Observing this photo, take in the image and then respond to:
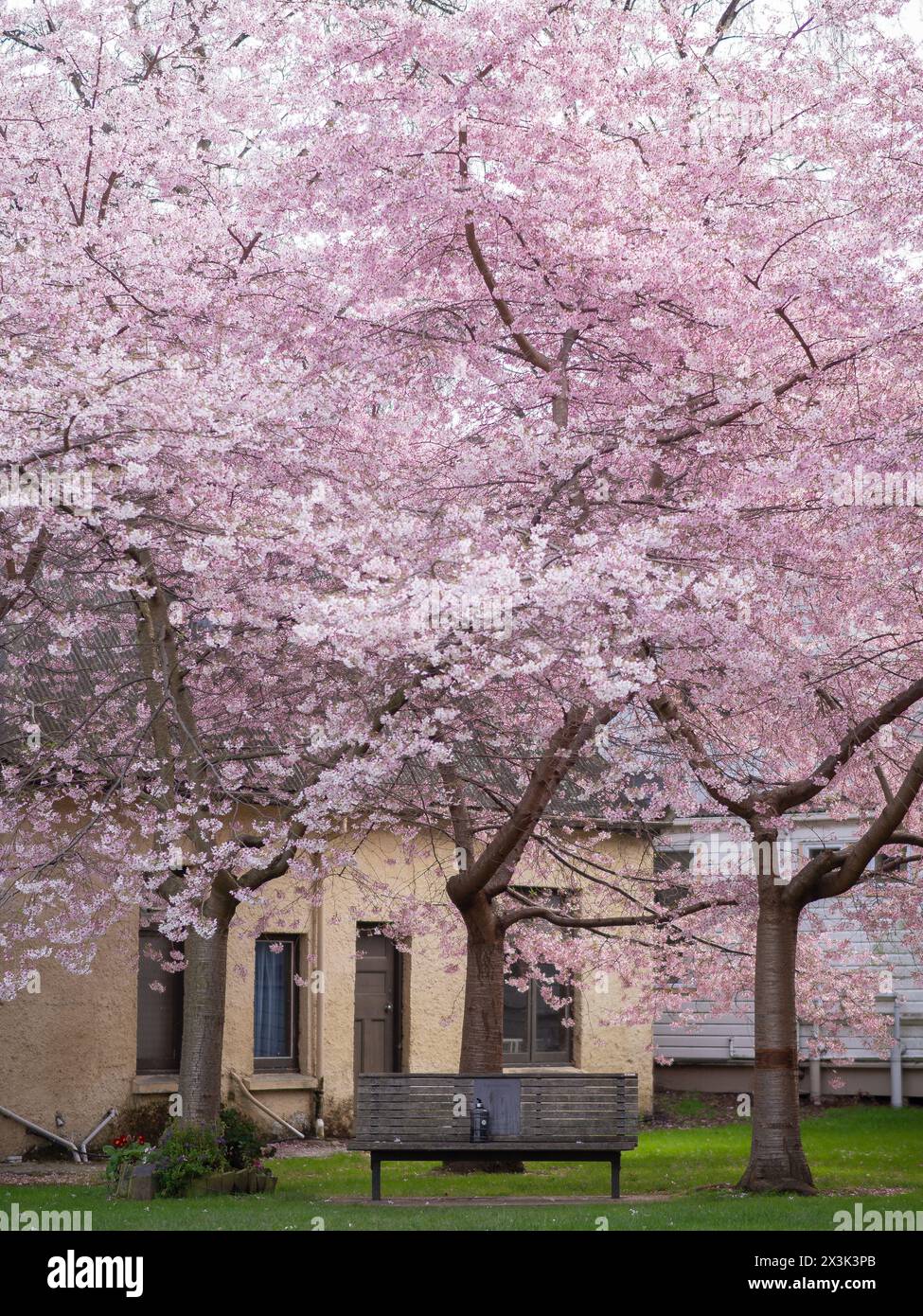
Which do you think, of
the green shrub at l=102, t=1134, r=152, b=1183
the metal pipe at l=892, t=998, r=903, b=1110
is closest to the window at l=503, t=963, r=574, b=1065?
the metal pipe at l=892, t=998, r=903, b=1110

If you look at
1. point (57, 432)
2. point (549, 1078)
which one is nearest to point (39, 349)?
point (57, 432)

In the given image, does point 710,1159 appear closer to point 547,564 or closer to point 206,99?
point 547,564

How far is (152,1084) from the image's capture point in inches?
681

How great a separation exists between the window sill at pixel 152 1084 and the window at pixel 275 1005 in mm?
1494

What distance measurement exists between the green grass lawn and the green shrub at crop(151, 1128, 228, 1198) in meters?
0.33

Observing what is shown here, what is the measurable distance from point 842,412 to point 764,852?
12.4 feet

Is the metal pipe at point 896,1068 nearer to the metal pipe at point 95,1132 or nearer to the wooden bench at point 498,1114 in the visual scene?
the wooden bench at point 498,1114

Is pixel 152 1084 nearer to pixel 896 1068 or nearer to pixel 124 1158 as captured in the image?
pixel 124 1158

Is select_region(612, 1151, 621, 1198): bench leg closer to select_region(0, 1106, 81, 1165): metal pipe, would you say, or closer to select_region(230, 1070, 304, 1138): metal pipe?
select_region(0, 1106, 81, 1165): metal pipe

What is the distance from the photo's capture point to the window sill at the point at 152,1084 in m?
17.2

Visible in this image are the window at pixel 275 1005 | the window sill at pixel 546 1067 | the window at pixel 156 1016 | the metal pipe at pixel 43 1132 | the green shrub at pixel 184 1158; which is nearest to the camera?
the green shrub at pixel 184 1158

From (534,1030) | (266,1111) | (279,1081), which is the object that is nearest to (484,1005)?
(266,1111)

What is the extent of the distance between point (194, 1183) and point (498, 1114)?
250cm

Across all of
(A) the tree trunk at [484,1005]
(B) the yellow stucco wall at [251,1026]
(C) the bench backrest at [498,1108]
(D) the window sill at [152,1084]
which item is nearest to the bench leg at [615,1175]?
(C) the bench backrest at [498,1108]
